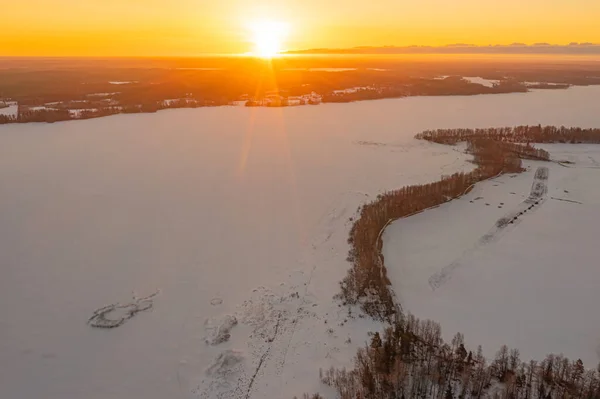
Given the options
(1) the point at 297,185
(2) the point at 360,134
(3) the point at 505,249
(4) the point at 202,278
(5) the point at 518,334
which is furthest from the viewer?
(2) the point at 360,134

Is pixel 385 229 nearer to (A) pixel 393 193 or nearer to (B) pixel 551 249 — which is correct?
(A) pixel 393 193

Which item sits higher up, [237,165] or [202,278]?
[237,165]

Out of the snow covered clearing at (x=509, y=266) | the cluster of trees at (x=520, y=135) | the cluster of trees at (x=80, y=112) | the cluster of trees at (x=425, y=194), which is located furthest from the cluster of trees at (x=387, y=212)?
the cluster of trees at (x=80, y=112)

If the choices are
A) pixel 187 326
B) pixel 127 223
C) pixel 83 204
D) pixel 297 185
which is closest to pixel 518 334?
pixel 187 326

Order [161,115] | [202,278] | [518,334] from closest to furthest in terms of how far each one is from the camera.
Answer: [518,334]
[202,278]
[161,115]

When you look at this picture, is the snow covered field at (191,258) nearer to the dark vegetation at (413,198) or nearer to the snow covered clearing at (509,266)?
the snow covered clearing at (509,266)

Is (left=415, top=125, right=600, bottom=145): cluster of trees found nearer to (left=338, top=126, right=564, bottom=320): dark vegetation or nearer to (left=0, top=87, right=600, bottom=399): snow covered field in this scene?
(left=338, top=126, right=564, bottom=320): dark vegetation

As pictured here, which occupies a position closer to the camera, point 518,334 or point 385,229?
point 518,334

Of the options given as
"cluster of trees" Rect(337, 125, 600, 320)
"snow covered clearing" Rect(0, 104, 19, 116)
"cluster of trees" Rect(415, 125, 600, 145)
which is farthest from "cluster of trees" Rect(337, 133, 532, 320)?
"snow covered clearing" Rect(0, 104, 19, 116)

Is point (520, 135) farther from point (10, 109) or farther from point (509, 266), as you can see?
point (10, 109)
